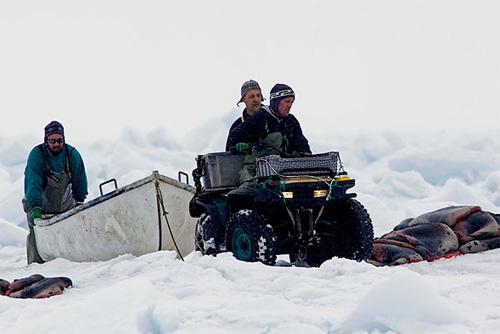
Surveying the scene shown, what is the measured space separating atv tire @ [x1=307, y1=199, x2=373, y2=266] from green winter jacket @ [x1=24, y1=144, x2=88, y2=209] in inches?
150

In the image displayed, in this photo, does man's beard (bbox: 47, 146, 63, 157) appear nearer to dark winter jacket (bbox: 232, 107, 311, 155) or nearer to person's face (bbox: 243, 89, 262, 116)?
person's face (bbox: 243, 89, 262, 116)

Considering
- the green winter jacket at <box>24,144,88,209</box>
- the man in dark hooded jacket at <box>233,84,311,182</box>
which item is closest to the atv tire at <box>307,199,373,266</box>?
the man in dark hooded jacket at <box>233,84,311,182</box>

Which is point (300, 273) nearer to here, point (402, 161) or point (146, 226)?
point (146, 226)

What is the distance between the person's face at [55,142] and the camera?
8366 mm

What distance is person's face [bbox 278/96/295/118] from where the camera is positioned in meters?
6.31

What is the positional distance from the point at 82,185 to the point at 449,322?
6.53 metres

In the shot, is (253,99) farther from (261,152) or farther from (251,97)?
(261,152)

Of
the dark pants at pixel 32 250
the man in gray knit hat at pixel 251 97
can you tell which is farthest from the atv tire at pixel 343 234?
the dark pants at pixel 32 250

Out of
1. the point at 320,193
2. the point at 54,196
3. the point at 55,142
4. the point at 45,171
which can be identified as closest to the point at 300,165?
the point at 320,193

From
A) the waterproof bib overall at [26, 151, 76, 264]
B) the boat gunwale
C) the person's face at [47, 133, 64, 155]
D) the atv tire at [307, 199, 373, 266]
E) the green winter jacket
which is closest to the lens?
the atv tire at [307, 199, 373, 266]

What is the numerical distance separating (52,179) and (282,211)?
3.80m

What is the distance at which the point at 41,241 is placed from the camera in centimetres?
846

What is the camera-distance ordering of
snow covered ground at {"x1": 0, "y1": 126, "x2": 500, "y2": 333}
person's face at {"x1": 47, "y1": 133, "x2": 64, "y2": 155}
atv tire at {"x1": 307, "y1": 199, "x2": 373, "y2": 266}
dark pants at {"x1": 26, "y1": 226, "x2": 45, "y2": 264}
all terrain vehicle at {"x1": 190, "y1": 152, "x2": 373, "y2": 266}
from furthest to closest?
dark pants at {"x1": 26, "y1": 226, "x2": 45, "y2": 264}, person's face at {"x1": 47, "y1": 133, "x2": 64, "y2": 155}, atv tire at {"x1": 307, "y1": 199, "x2": 373, "y2": 266}, all terrain vehicle at {"x1": 190, "y1": 152, "x2": 373, "y2": 266}, snow covered ground at {"x1": 0, "y1": 126, "x2": 500, "y2": 333}

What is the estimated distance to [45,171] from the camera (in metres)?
8.48
